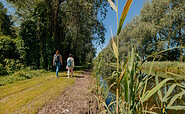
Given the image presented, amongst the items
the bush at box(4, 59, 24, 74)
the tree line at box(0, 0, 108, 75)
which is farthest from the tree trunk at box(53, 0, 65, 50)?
the bush at box(4, 59, 24, 74)

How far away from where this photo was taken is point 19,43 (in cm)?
1080

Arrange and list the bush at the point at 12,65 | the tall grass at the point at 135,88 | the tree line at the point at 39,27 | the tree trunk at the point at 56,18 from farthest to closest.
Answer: the tree trunk at the point at 56,18 → the tree line at the point at 39,27 → the bush at the point at 12,65 → the tall grass at the point at 135,88

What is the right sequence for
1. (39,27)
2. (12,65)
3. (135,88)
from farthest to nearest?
1. (39,27)
2. (12,65)
3. (135,88)

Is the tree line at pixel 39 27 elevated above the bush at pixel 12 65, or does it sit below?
above

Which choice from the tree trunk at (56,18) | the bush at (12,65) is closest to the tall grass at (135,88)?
the bush at (12,65)

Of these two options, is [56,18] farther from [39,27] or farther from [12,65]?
[12,65]

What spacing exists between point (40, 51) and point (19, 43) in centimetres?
194

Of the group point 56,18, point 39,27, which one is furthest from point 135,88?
point 56,18

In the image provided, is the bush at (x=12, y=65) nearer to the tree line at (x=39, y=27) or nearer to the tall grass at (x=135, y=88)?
the tree line at (x=39, y=27)

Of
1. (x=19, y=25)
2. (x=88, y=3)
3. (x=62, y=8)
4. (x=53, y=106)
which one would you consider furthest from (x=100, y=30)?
(x=53, y=106)

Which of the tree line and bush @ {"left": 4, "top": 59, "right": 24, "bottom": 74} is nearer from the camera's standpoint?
bush @ {"left": 4, "top": 59, "right": 24, "bottom": 74}

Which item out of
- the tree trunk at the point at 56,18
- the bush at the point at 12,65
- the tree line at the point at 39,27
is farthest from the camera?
the tree trunk at the point at 56,18

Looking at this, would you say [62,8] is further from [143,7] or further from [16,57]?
[143,7]

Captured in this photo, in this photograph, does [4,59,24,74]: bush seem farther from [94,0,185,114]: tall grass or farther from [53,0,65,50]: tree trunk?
[94,0,185,114]: tall grass
